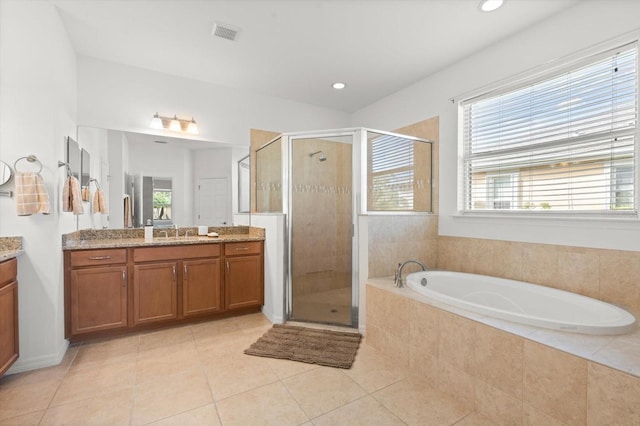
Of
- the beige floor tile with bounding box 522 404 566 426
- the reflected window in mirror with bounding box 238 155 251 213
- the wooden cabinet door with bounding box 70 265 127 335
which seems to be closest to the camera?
the beige floor tile with bounding box 522 404 566 426

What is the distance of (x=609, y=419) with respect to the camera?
118cm

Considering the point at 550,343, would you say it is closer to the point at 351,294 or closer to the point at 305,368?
the point at 305,368

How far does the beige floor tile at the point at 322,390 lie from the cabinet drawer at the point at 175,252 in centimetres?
150

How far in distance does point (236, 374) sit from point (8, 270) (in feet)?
5.13

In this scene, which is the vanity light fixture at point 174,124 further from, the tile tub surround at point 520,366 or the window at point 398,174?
the tile tub surround at point 520,366

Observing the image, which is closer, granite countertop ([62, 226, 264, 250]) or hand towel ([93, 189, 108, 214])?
granite countertop ([62, 226, 264, 250])

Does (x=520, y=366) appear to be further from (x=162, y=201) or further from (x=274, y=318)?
(x=162, y=201)

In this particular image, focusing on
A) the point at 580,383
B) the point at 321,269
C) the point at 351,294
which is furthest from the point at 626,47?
the point at 321,269

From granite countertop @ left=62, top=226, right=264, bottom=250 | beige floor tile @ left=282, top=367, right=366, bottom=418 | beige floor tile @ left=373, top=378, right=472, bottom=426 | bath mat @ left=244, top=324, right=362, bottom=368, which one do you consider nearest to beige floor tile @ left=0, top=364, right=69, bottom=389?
granite countertop @ left=62, top=226, right=264, bottom=250

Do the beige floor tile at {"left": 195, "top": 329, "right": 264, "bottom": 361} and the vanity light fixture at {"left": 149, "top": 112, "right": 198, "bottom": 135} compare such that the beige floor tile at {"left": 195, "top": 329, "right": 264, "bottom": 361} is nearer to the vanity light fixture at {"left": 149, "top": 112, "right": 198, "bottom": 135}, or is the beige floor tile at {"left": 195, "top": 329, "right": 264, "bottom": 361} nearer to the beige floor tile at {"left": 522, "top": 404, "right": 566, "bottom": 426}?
the beige floor tile at {"left": 522, "top": 404, "right": 566, "bottom": 426}

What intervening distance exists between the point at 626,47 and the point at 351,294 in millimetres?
2696

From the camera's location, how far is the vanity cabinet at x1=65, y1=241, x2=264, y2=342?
95.8 inches

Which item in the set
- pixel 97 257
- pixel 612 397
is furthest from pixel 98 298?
pixel 612 397

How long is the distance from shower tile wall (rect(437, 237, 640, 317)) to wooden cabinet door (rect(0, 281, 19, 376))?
348 centimetres
